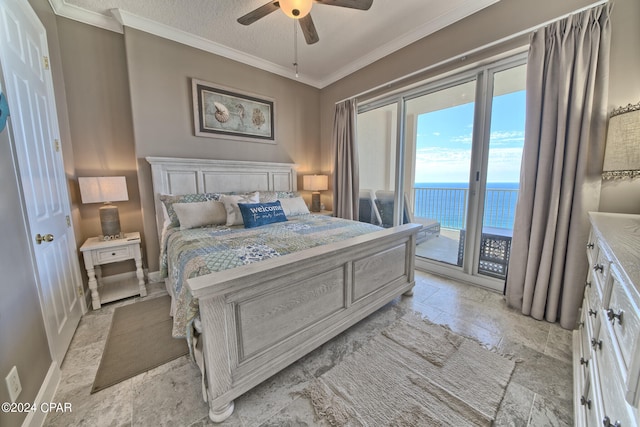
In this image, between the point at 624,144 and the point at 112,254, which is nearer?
the point at 624,144

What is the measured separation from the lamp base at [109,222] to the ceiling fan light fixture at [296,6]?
2492 millimetres

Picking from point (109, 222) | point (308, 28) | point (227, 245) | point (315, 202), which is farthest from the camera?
point (315, 202)

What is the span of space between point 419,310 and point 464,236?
1.14m

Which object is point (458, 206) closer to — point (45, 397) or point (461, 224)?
point (461, 224)

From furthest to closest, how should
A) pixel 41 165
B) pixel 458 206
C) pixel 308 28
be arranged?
pixel 458 206, pixel 308 28, pixel 41 165

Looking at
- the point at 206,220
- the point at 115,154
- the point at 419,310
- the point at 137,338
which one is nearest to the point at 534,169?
the point at 419,310

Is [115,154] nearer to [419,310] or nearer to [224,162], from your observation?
[224,162]

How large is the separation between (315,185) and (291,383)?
9.57 feet

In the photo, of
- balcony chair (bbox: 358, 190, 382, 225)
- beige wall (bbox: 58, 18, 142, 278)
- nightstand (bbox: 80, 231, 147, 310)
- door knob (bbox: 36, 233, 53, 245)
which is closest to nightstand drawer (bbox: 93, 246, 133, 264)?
nightstand (bbox: 80, 231, 147, 310)

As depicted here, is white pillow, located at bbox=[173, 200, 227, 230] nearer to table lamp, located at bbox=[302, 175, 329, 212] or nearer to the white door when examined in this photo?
the white door

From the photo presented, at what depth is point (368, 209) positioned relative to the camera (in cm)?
401

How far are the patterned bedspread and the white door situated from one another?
2.23 feet

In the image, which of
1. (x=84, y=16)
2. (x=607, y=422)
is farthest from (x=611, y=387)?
(x=84, y=16)

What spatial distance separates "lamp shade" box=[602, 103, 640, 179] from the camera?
4.75ft
